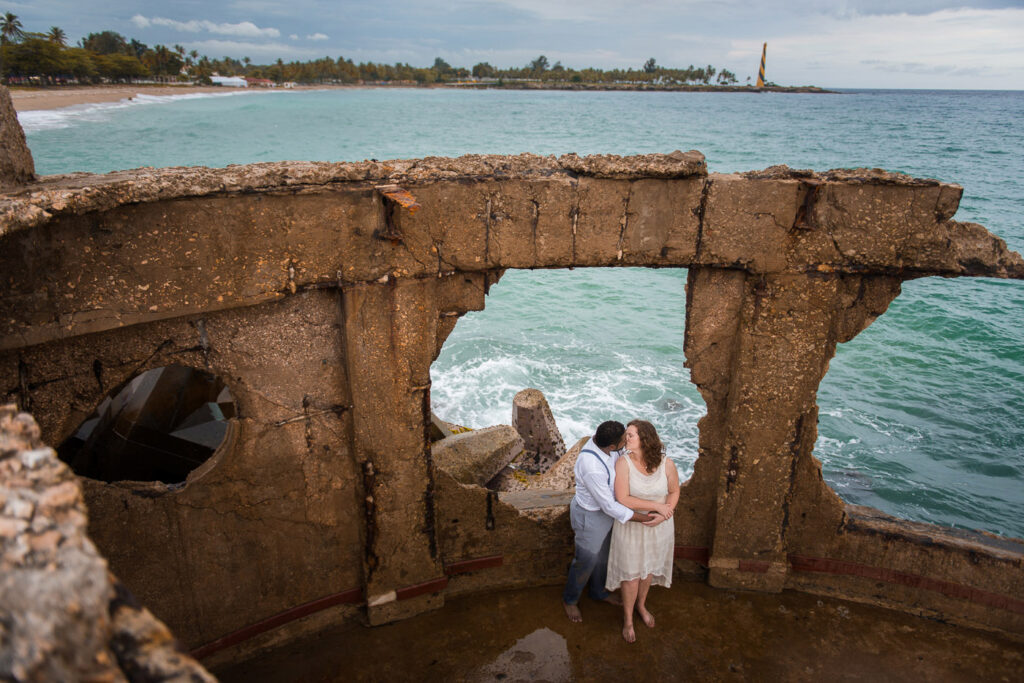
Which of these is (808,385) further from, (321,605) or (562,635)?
(321,605)

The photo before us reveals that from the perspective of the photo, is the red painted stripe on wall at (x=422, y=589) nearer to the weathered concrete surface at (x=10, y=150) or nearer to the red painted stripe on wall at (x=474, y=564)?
the red painted stripe on wall at (x=474, y=564)

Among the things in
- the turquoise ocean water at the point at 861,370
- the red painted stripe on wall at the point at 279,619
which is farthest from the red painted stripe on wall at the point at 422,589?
the turquoise ocean water at the point at 861,370

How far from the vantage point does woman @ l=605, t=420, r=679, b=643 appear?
432 cm

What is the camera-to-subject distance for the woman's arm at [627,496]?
4371 millimetres

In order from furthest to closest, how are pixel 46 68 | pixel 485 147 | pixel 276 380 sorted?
pixel 46 68
pixel 485 147
pixel 276 380

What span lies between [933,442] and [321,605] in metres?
11.9

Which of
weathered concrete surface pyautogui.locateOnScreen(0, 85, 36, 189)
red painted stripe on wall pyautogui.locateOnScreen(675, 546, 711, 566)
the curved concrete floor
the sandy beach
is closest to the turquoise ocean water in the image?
red painted stripe on wall pyautogui.locateOnScreen(675, 546, 711, 566)

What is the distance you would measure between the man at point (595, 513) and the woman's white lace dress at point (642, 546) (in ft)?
0.34

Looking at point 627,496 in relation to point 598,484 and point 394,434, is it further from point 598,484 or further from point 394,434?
point 394,434

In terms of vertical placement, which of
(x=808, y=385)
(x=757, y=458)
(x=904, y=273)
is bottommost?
(x=757, y=458)

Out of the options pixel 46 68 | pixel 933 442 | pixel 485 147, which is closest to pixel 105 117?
pixel 46 68

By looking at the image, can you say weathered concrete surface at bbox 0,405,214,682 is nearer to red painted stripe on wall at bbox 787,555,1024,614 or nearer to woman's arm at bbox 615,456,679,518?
woman's arm at bbox 615,456,679,518

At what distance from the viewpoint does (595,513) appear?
4.61 m

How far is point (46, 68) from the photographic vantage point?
221ft
